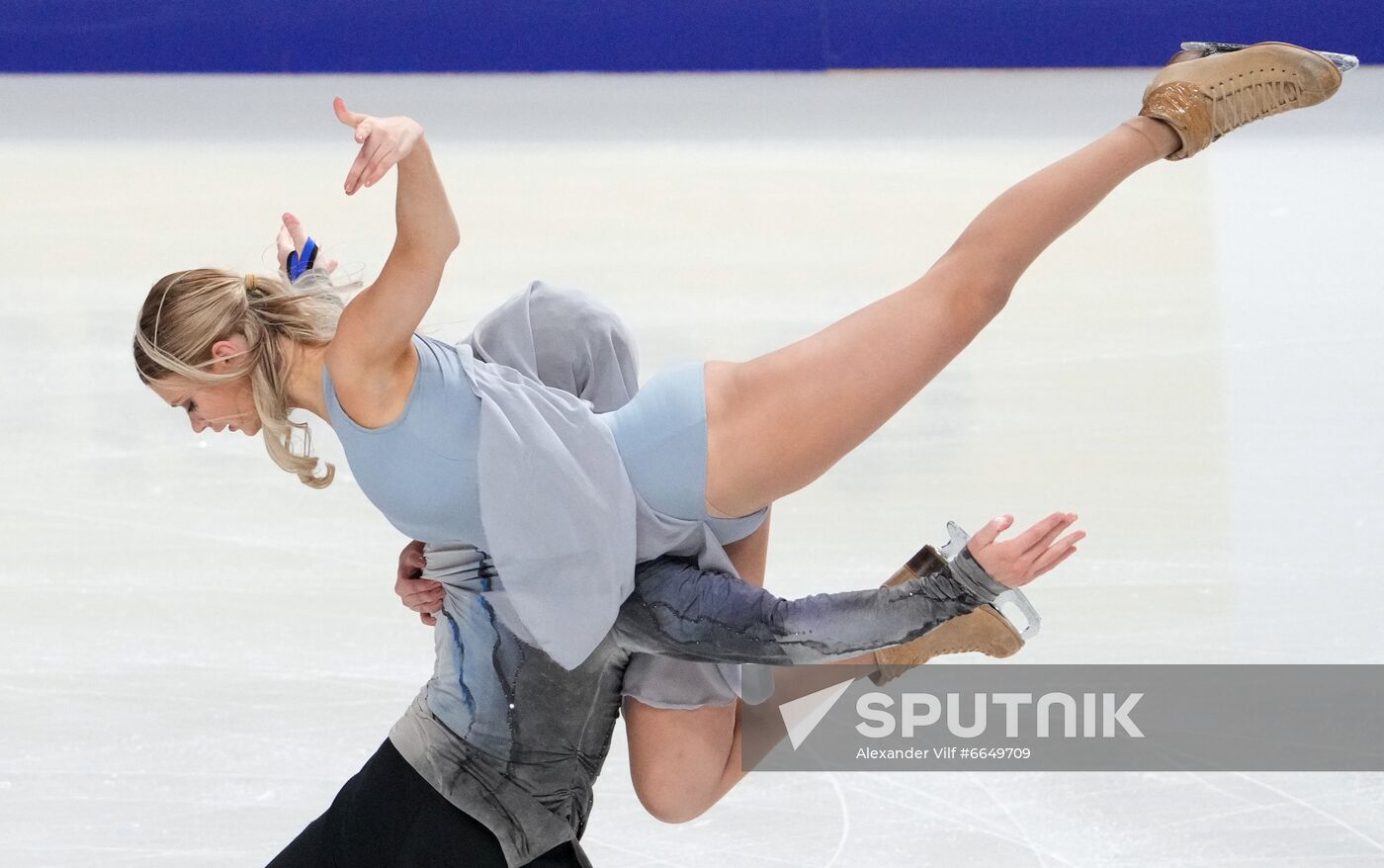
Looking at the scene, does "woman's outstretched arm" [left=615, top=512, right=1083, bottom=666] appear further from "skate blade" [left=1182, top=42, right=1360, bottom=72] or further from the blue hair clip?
"skate blade" [left=1182, top=42, right=1360, bottom=72]

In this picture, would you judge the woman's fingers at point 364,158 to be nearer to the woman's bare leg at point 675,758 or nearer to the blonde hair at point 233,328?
the blonde hair at point 233,328

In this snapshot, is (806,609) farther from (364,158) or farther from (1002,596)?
(364,158)

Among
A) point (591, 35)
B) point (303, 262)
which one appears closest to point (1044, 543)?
point (303, 262)

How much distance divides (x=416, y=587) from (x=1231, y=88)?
4.29ft

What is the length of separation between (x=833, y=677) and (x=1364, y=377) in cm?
187

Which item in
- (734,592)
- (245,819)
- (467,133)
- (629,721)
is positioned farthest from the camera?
(467,133)

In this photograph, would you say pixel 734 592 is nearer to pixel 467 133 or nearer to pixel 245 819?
pixel 245 819

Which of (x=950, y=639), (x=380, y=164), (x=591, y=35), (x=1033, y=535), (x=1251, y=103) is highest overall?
(x=591, y=35)

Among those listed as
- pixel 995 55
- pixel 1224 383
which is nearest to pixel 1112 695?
pixel 1224 383

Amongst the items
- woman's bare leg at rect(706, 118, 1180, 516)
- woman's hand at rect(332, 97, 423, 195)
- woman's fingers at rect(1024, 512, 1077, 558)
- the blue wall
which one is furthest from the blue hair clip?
the blue wall

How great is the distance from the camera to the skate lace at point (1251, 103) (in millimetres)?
2264

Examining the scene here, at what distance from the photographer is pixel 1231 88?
7.50 ft

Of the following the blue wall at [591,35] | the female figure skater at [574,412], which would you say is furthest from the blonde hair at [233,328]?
the blue wall at [591,35]

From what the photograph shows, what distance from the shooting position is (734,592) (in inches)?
82.0
